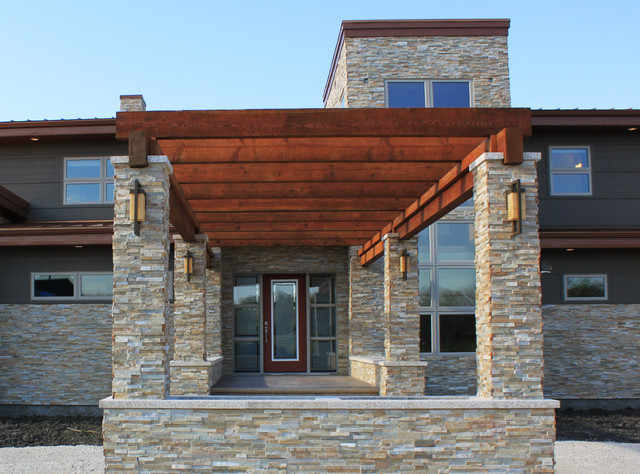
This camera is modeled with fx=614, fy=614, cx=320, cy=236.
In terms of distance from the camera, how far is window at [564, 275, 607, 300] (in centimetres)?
1288

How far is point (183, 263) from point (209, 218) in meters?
1.34

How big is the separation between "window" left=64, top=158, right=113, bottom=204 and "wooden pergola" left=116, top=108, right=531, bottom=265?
162 inches

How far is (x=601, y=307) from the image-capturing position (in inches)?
504

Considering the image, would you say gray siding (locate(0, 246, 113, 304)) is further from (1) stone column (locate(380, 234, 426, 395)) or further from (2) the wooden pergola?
(1) stone column (locate(380, 234, 426, 395))

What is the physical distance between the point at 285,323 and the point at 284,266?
52.2 inches

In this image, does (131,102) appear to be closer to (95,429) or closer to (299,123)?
(95,429)

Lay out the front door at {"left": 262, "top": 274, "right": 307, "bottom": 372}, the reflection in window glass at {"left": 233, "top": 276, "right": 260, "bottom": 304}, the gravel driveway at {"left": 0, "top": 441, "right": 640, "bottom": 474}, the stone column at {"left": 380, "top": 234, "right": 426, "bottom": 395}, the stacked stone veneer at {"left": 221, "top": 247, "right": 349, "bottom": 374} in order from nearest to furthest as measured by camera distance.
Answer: the gravel driveway at {"left": 0, "top": 441, "right": 640, "bottom": 474} → the stone column at {"left": 380, "top": 234, "right": 426, "bottom": 395} → the stacked stone veneer at {"left": 221, "top": 247, "right": 349, "bottom": 374} → the front door at {"left": 262, "top": 274, "right": 307, "bottom": 372} → the reflection in window glass at {"left": 233, "top": 276, "right": 260, "bottom": 304}

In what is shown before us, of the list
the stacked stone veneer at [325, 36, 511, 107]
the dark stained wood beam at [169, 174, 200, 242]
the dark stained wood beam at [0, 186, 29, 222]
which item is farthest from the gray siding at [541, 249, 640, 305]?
the dark stained wood beam at [0, 186, 29, 222]

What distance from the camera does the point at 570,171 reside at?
43.0ft

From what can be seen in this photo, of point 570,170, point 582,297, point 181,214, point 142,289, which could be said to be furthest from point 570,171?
point 142,289

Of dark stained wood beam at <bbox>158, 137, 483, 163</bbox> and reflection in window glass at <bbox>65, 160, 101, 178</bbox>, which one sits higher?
reflection in window glass at <bbox>65, 160, 101, 178</bbox>

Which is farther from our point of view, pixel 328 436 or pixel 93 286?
pixel 93 286

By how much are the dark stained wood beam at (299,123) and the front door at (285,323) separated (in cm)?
801

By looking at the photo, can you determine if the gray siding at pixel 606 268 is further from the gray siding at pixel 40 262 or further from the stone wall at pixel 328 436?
the gray siding at pixel 40 262
